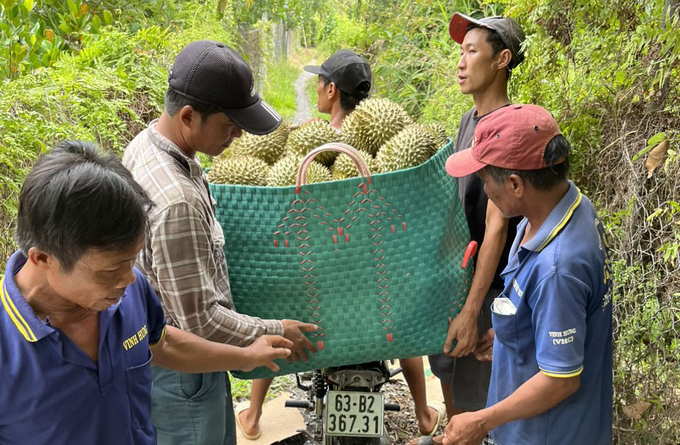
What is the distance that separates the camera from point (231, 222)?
224cm

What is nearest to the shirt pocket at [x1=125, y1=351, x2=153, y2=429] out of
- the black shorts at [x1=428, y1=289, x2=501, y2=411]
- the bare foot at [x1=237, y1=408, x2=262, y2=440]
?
the black shorts at [x1=428, y1=289, x2=501, y2=411]

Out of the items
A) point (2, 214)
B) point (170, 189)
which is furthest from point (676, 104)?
point (2, 214)

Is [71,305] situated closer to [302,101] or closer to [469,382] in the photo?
[469,382]

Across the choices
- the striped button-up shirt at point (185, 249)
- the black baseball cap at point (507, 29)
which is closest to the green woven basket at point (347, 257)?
the striped button-up shirt at point (185, 249)

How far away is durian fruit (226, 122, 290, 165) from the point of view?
2652 millimetres

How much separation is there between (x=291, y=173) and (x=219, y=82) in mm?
453

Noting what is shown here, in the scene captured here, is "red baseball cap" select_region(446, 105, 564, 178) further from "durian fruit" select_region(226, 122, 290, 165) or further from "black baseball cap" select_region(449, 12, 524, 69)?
"black baseball cap" select_region(449, 12, 524, 69)

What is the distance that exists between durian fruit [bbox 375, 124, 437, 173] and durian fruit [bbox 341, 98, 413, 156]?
0.31 ft

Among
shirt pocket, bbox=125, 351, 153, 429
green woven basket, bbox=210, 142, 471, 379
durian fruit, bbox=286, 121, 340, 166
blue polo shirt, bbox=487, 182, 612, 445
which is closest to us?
shirt pocket, bbox=125, 351, 153, 429

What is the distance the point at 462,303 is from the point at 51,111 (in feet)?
7.18

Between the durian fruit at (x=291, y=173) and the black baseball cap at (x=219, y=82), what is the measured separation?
265 mm

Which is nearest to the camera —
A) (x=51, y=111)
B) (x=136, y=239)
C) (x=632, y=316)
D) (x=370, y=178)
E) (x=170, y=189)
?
(x=136, y=239)

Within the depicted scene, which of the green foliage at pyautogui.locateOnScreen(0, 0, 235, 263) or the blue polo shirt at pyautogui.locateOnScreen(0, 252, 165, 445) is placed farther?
the green foliage at pyautogui.locateOnScreen(0, 0, 235, 263)

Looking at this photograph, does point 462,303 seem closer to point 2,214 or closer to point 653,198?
point 653,198
